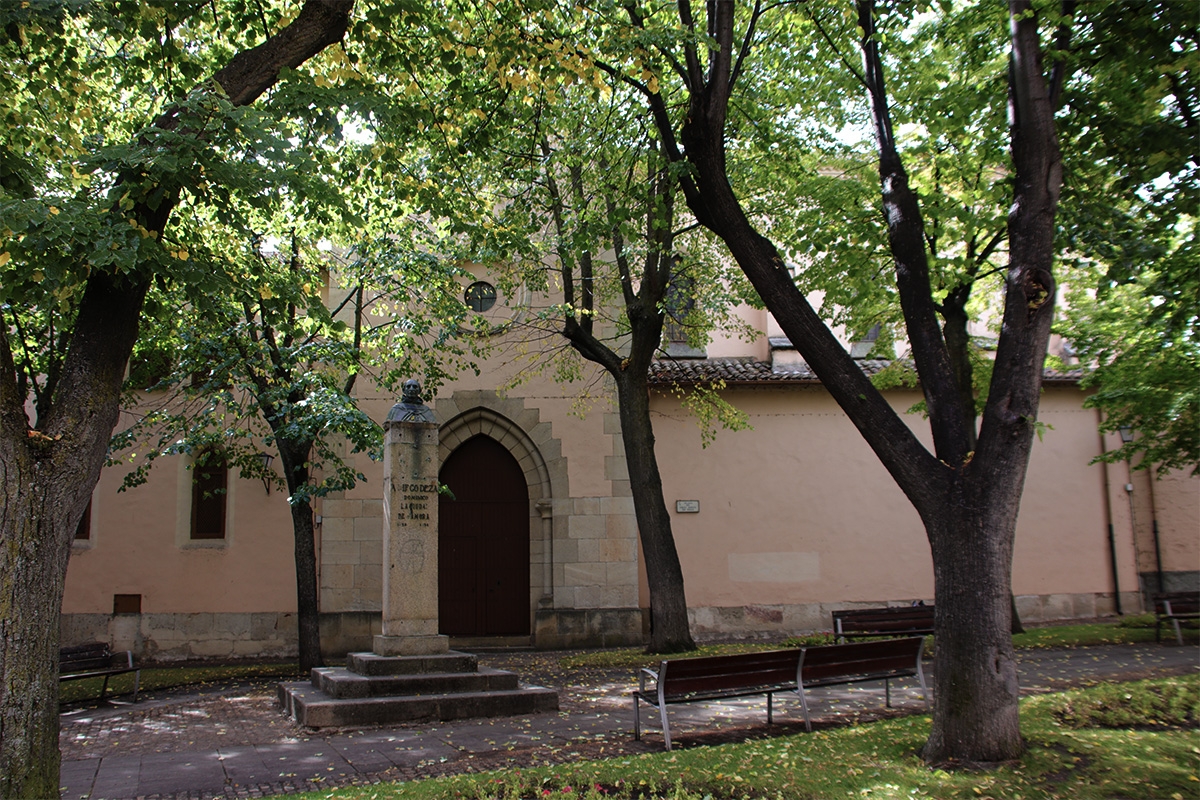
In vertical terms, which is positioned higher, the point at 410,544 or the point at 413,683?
the point at 410,544

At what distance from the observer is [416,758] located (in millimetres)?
7184

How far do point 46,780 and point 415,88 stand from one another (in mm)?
6346

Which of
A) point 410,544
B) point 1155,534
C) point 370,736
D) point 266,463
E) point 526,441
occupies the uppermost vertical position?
point 526,441

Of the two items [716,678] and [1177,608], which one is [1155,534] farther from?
[716,678]

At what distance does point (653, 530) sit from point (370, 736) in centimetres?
565

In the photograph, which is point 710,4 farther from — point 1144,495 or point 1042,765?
point 1144,495

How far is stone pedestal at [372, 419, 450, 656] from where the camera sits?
980cm

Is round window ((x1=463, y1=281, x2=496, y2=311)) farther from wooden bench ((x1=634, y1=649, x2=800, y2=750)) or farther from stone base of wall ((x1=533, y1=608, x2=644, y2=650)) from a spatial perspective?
wooden bench ((x1=634, y1=649, x2=800, y2=750))

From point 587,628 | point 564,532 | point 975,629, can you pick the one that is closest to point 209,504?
point 564,532

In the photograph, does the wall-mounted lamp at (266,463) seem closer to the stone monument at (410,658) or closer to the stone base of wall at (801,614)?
the stone monument at (410,658)

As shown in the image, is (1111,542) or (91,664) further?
(1111,542)

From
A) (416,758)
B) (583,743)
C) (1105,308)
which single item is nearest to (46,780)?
(416,758)

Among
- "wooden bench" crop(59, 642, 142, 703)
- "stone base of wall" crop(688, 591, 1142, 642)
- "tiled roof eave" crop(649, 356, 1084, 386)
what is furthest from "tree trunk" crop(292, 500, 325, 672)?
"stone base of wall" crop(688, 591, 1142, 642)

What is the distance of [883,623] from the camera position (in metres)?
12.5
